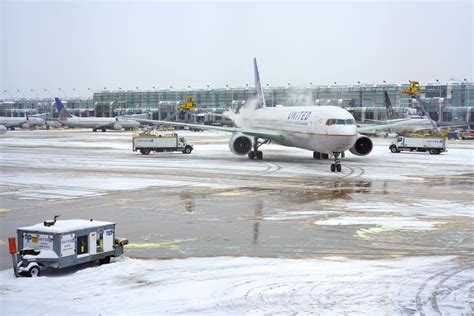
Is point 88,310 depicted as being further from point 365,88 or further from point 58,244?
point 365,88

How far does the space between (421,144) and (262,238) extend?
42.7 meters

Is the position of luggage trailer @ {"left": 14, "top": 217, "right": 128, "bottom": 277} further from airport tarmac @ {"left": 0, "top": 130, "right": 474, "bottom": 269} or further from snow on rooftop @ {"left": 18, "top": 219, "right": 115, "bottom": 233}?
airport tarmac @ {"left": 0, "top": 130, "right": 474, "bottom": 269}

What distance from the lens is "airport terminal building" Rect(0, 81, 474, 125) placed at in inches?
4779

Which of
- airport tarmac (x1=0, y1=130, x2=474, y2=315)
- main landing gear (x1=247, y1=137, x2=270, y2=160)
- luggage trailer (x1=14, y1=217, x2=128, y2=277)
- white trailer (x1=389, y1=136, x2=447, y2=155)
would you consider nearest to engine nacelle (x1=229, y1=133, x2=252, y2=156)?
main landing gear (x1=247, y1=137, x2=270, y2=160)

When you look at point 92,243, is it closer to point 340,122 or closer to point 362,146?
point 340,122

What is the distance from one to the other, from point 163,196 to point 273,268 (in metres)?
12.6

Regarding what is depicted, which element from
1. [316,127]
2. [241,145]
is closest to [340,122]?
[316,127]

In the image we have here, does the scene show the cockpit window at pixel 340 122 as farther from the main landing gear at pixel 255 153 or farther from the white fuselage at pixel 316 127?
the main landing gear at pixel 255 153

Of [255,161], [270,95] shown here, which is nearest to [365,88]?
[270,95]

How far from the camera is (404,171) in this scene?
123 feet

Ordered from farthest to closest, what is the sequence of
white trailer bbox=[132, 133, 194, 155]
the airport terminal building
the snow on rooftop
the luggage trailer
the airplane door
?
1. the airport terminal building
2. white trailer bbox=[132, 133, 194, 155]
3. the airplane door
4. the snow on rooftop
5. the luggage trailer

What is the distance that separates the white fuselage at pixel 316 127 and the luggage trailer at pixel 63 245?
974 inches

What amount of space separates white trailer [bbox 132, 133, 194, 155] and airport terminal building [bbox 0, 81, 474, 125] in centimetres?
3494

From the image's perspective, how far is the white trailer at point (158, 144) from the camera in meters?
53.5
